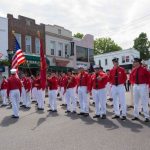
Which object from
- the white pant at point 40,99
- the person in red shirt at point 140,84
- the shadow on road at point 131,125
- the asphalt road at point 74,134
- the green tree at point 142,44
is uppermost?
the green tree at point 142,44

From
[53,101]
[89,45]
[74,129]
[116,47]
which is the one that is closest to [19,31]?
[89,45]

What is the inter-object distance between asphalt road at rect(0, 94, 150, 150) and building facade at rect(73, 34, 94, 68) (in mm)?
32961

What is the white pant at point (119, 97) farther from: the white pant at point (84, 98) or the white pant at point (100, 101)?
the white pant at point (84, 98)

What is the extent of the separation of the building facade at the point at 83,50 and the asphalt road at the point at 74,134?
33.0 metres

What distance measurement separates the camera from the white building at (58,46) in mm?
39750

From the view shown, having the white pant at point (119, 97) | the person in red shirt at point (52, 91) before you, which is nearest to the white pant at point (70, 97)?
the person in red shirt at point (52, 91)

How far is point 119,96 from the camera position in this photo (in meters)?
12.0

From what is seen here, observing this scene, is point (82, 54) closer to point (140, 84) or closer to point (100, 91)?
point (100, 91)

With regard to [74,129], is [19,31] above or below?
above

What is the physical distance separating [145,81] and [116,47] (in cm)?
8129

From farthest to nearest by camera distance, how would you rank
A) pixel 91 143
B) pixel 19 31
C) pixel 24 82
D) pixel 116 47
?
pixel 116 47, pixel 19 31, pixel 24 82, pixel 91 143

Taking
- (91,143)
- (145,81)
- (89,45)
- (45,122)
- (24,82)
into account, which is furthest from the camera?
(89,45)

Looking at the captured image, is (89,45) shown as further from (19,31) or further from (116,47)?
(116,47)

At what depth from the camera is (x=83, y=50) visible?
47.3 meters
